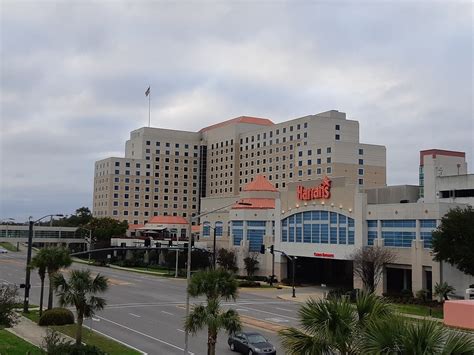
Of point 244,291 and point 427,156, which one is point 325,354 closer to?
point 244,291

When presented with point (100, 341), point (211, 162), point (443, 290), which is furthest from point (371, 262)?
point (211, 162)

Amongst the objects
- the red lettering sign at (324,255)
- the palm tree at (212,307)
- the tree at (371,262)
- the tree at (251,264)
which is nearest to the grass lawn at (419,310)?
the tree at (371,262)

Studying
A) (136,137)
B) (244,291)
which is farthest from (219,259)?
(136,137)

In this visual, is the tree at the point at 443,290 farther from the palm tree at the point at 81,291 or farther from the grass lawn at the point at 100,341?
the palm tree at the point at 81,291

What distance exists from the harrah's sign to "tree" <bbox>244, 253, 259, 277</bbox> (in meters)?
13.0

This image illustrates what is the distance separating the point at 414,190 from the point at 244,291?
85.0 feet

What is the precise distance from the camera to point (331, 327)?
1351 centimetres

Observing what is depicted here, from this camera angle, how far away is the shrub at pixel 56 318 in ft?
124

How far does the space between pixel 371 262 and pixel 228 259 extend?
28462 mm

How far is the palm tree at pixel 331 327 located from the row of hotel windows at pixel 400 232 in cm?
4531

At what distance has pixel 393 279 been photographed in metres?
63.5

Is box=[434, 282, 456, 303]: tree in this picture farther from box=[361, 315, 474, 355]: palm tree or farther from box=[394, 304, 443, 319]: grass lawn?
box=[361, 315, 474, 355]: palm tree

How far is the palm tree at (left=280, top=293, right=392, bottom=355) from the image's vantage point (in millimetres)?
13195

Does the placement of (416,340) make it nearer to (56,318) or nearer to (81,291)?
(81,291)
